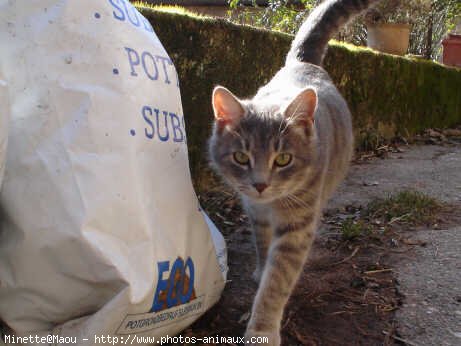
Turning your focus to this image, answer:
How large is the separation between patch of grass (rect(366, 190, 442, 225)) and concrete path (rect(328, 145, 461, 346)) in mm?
190

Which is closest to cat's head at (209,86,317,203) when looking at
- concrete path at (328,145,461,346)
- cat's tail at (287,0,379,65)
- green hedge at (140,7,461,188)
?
concrete path at (328,145,461,346)

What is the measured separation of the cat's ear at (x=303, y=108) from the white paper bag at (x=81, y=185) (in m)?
0.61

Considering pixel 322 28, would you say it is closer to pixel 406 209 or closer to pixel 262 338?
pixel 406 209

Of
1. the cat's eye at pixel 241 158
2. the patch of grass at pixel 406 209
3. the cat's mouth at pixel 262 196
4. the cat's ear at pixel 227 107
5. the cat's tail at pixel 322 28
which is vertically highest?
the cat's tail at pixel 322 28

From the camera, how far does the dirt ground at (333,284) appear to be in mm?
1708

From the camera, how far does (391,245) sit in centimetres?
242

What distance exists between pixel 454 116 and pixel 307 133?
6.23m

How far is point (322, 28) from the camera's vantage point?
2906mm

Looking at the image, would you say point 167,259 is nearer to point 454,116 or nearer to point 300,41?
point 300,41

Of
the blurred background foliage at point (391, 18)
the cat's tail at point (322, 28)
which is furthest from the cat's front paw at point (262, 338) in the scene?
the blurred background foliage at point (391, 18)

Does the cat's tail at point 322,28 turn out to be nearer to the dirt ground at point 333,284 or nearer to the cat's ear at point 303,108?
the dirt ground at point 333,284

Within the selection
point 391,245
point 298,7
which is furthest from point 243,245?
point 298,7

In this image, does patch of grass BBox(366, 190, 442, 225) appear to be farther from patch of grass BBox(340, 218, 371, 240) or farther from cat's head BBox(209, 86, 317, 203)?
cat's head BBox(209, 86, 317, 203)

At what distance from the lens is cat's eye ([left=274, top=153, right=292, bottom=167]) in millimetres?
1897
